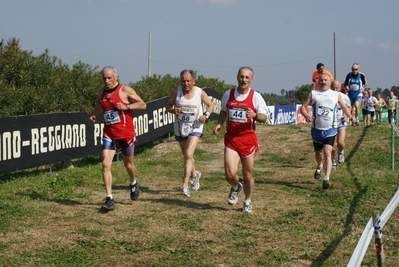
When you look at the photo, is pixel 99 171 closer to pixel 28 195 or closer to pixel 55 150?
pixel 55 150

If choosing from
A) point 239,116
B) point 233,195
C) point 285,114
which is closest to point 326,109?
point 233,195

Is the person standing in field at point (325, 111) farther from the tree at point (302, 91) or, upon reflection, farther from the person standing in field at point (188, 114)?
the tree at point (302, 91)

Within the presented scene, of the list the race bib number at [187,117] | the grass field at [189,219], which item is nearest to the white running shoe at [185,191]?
the grass field at [189,219]

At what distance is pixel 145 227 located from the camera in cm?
821

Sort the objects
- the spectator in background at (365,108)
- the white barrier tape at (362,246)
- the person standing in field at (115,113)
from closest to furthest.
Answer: the white barrier tape at (362,246), the person standing in field at (115,113), the spectator in background at (365,108)

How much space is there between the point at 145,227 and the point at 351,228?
2.57 metres

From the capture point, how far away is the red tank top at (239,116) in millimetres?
8984

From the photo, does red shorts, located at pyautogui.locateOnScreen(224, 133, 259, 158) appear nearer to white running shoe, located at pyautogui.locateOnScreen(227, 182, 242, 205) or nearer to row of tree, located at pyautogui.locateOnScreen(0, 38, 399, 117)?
white running shoe, located at pyautogui.locateOnScreen(227, 182, 242, 205)

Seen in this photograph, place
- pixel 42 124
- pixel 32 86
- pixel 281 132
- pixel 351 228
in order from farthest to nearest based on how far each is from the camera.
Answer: pixel 281 132, pixel 32 86, pixel 42 124, pixel 351 228

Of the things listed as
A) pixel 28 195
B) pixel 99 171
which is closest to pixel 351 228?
pixel 28 195

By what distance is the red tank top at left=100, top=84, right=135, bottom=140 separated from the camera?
9.48 m

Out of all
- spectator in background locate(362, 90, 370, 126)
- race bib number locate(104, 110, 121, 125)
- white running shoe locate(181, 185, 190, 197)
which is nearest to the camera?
race bib number locate(104, 110, 121, 125)

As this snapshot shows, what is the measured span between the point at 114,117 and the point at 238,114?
1844mm

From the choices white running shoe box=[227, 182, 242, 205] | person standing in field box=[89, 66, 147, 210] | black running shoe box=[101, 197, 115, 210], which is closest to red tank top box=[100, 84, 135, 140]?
person standing in field box=[89, 66, 147, 210]
